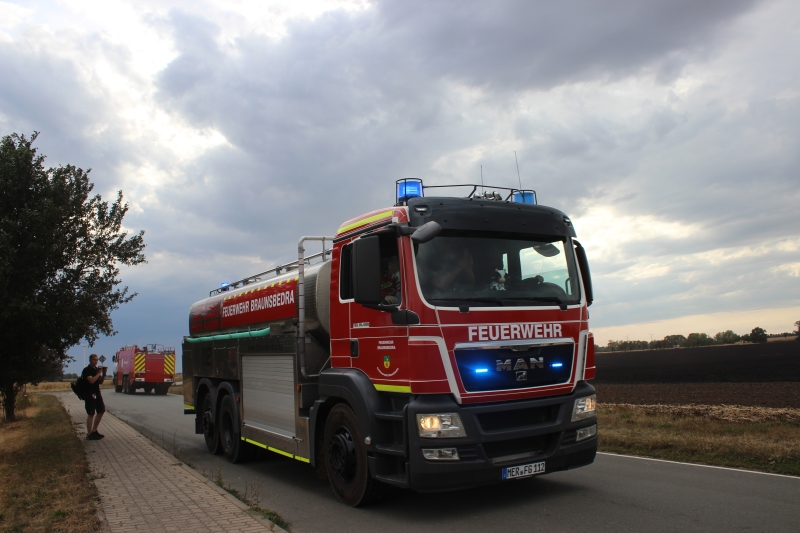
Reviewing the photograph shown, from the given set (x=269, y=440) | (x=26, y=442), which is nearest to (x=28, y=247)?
(x=26, y=442)

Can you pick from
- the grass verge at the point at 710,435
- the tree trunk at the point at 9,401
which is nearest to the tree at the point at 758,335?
the grass verge at the point at 710,435

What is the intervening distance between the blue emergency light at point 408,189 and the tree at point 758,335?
94.7 meters

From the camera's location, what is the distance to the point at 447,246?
615 centimetres

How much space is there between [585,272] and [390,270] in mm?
2262

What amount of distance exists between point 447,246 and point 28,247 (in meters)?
8.40

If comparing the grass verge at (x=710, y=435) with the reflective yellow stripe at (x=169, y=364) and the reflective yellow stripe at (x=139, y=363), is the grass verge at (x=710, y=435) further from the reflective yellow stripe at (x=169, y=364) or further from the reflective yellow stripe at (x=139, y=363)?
the reflective yellow stripe at (x=139, y=363)

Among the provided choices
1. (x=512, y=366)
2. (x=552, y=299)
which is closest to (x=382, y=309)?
(x=512, y=366)

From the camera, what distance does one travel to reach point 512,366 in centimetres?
602

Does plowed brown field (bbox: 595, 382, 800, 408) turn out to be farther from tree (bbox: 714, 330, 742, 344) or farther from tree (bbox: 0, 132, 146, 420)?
tree (bbox: 714, 330, 742, 344)

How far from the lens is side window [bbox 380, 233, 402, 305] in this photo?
6129 millimetres

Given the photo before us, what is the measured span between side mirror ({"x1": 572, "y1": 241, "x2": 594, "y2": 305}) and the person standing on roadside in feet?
33.5

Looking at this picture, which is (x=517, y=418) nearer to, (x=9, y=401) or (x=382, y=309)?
(x=382, y=309)

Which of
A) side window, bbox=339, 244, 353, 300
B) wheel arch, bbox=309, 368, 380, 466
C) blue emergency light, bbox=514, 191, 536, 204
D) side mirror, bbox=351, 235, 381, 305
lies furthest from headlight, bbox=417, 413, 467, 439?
blue emergency light, bbox=514, 191, 536, 204

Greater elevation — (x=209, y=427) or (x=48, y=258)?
(x=48, y=258)
